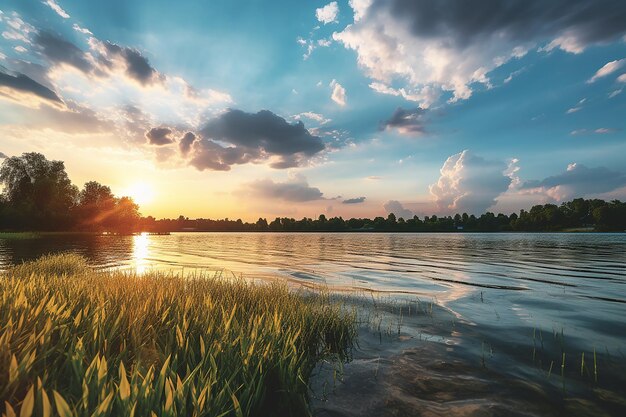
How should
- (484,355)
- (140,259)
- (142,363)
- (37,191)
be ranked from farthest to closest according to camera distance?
1. (37,191)
2. (140,259)
3. (484,355)
4. (142,363)

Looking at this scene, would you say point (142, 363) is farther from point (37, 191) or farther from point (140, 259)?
→ point (37, 191)

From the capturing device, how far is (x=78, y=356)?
374 cm

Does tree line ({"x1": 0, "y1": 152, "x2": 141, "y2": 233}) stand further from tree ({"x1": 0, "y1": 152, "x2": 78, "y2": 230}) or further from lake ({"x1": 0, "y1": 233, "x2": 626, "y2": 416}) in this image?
lake ({"x1": 0, "y1": 233, "x2": 626, "y2": 416})

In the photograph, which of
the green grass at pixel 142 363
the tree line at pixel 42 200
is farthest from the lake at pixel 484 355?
the tree line at pixel 42 200

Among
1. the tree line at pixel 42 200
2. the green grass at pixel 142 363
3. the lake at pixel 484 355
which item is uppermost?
the tree line at pixel 42 200

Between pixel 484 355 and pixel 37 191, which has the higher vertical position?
pixel 37 191

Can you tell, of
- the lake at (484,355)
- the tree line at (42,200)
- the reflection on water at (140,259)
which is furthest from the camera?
the tree line at (42,200)

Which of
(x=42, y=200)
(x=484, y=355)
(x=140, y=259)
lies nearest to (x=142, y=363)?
(x=484, y=355)

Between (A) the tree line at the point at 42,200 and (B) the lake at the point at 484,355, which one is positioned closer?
(B) the lake at the point at 484,355

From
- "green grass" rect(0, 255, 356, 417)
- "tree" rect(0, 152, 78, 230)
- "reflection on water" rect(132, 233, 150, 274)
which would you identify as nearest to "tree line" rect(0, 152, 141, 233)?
"tree" rect(0, 152, 78, 230)

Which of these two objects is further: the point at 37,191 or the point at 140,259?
the point at 37,191

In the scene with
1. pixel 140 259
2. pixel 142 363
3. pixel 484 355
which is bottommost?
pixel 140 259

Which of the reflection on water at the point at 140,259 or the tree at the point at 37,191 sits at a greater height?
the tree at the point at 37,191

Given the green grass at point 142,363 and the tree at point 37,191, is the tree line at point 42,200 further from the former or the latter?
the green grass at point 142,363
